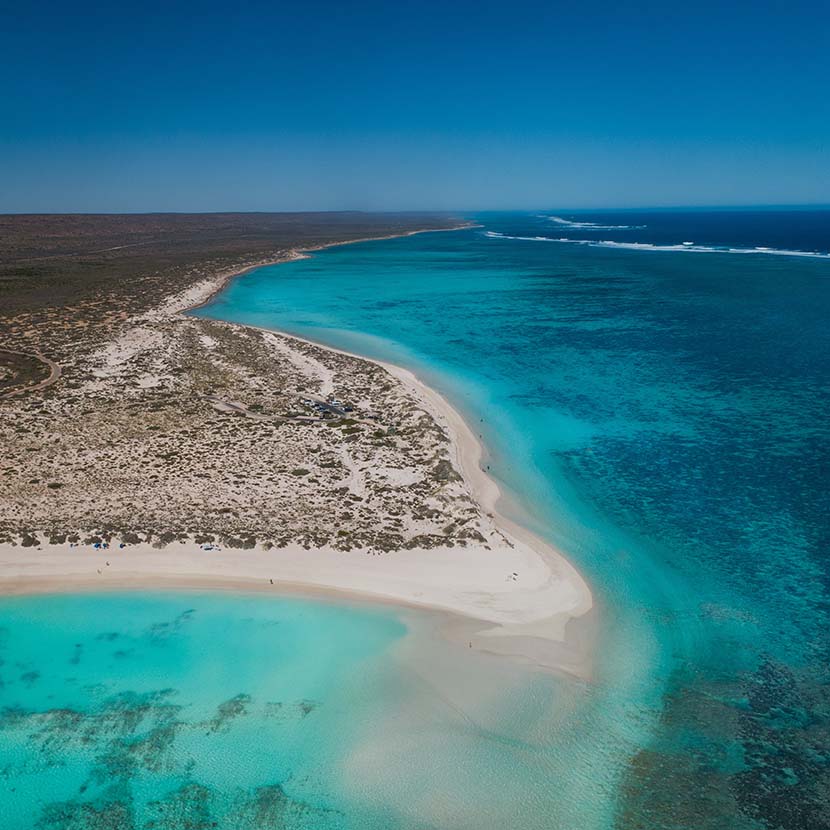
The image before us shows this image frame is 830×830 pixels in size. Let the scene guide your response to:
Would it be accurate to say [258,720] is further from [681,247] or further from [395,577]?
[681,247]

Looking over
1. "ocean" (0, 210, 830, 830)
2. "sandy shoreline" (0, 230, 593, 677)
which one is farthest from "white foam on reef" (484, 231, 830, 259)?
"sandy shoreline" (0, 230, 593, 677)

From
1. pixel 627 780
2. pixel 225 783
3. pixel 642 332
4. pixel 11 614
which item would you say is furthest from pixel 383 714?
pixel 642 332

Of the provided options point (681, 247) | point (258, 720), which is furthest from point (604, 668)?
point (681, 247)

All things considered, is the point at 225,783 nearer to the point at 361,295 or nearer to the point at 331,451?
the point at 331,451

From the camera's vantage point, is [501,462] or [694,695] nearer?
[694,695]

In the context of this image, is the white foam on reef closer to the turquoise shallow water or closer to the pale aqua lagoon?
the turquoise shallow water

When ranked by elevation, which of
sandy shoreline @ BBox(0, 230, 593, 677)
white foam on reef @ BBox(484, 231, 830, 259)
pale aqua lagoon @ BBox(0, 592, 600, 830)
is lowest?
pale aqua lagoon @ BBox(0, 592, 600, 830)
